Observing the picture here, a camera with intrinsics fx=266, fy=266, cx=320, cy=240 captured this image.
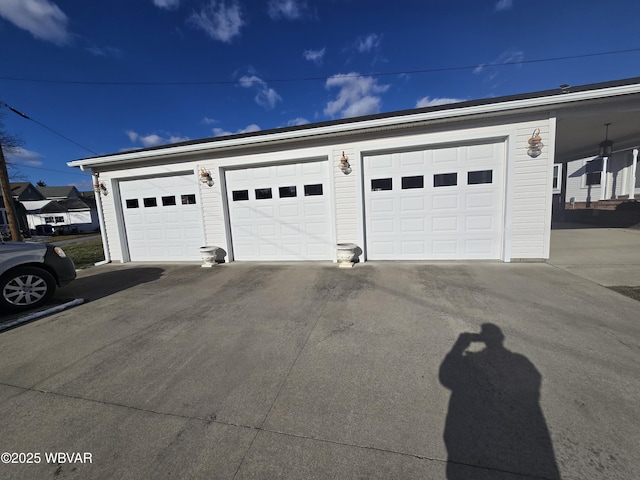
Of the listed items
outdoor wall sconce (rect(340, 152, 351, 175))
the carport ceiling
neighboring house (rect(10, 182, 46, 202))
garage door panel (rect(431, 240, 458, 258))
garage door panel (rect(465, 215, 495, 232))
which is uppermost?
neighboring house (rect(10, 182, 46, 202))

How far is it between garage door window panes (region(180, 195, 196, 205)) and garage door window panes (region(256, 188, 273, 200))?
184 centimetres

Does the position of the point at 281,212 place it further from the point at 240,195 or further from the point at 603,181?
the point at 603,181

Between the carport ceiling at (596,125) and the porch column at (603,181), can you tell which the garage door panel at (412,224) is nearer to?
the carport ceiling at (596,125)

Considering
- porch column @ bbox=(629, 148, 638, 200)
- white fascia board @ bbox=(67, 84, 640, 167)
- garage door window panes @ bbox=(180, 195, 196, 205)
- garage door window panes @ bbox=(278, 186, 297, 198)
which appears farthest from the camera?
porch column @ bbox=(629, 148, 638, 200)

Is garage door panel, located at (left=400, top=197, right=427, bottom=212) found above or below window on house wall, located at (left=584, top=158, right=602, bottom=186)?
below

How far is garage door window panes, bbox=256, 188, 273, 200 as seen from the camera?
22.1ft

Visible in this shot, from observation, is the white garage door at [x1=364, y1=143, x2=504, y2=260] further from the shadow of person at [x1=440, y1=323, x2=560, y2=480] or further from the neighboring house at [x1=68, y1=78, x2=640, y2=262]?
the shadow of person at [x1=440, y1=323, x2=560, y2=480]

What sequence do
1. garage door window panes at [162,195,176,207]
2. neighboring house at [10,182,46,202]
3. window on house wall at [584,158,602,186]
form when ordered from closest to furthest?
garage door window panes at [162,195,176,207], window on house wall at [584,158,602,186], neighboring house at [10,182,46,202]

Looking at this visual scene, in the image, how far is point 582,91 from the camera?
187 inches

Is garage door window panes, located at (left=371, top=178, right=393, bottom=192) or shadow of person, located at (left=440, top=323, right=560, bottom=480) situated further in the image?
garage door window panes, located at (left=371, top=178, right=393, bottom=192)

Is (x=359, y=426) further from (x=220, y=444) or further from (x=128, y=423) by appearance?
(x=128, y=423)

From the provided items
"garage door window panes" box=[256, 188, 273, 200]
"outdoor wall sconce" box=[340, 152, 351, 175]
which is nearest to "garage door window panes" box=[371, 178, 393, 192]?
"outdoor wall sconce" box=[340, 152, 351, 175]

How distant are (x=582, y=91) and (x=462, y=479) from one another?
6485 millimetres

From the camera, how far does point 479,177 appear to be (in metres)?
5.59
